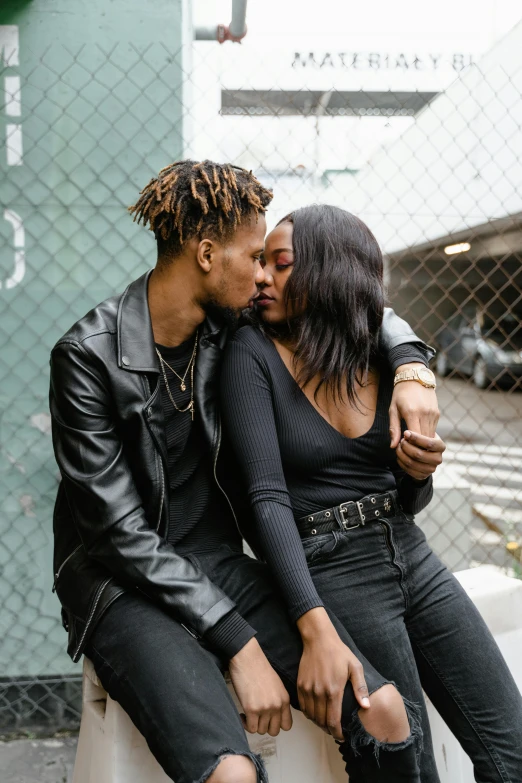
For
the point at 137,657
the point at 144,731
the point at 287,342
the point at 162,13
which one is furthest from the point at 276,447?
the point at 162,13

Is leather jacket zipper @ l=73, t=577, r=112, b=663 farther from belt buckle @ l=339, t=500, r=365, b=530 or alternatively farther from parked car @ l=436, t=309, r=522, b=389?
parked car @ l=436, t=309, r=522, b=389

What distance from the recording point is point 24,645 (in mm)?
3178

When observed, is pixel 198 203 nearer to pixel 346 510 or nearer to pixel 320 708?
pixel 346 510

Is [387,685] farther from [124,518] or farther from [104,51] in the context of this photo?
[104,51]

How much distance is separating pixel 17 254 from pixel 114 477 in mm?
1721

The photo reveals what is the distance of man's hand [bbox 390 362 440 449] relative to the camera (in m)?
1.81

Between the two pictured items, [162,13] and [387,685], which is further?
[162,13]

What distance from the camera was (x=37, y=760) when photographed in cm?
293

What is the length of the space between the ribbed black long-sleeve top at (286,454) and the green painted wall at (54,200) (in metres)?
1.43

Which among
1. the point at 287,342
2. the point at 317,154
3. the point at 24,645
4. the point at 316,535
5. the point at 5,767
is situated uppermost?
the point at 317,154

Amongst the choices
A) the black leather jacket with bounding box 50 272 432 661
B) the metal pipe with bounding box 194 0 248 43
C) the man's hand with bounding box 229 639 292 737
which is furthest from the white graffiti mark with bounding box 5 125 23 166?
the man's hand with bounding box 229 639 292 737

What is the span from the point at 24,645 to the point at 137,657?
1866 millimetres

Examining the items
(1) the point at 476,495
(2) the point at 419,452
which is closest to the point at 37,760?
(2) the point at 419,452

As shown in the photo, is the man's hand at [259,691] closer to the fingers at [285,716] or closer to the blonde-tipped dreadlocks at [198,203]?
the fingers at [285,716]
